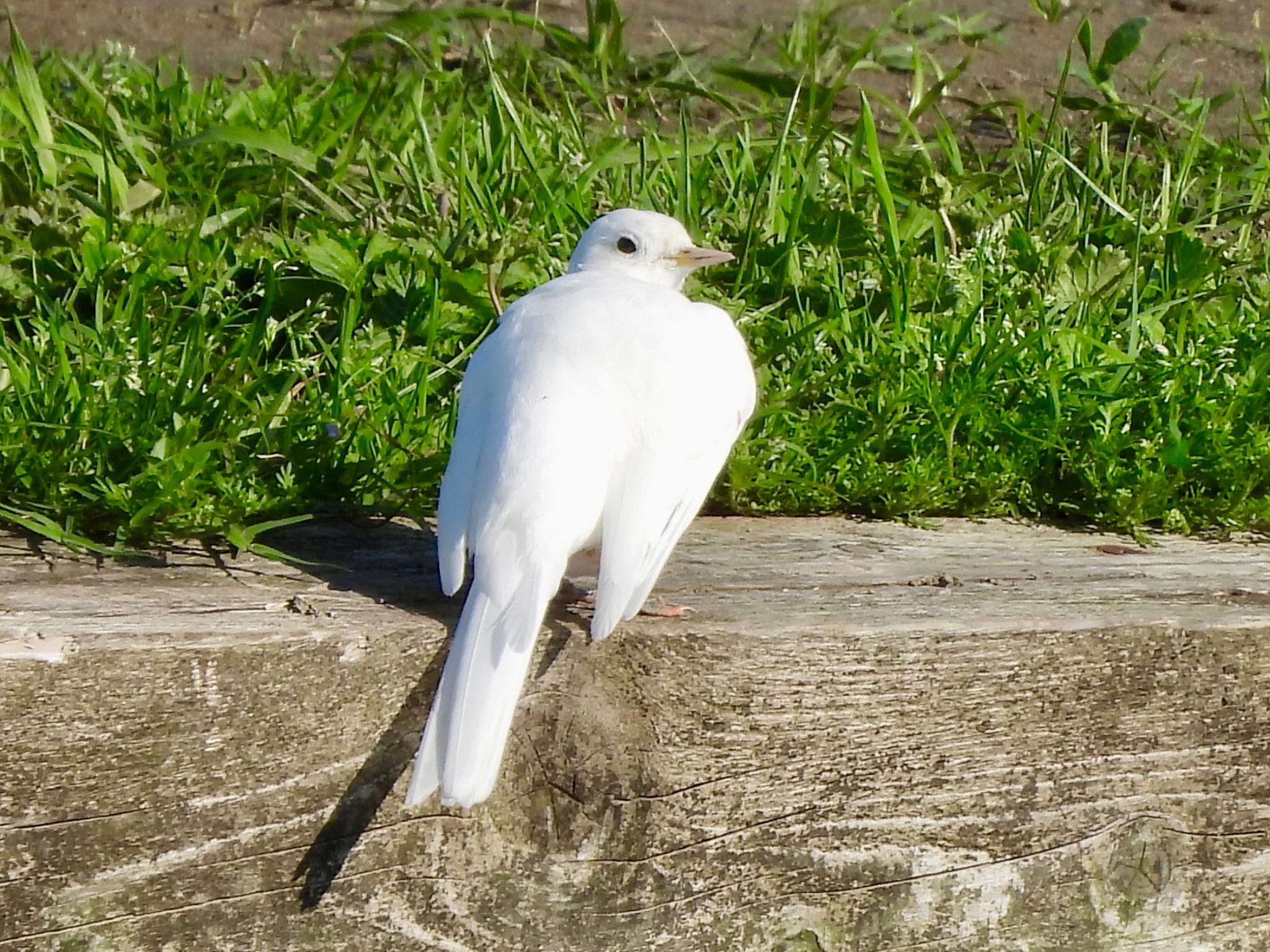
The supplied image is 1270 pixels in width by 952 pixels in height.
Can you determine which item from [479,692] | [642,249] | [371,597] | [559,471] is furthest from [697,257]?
[479,692]

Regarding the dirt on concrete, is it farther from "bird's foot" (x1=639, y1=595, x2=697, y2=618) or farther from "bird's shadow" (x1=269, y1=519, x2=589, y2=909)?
"bird's foot" (x1=639, y1=595, x2=697, y2=618)

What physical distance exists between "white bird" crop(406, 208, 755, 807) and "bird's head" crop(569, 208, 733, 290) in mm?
497

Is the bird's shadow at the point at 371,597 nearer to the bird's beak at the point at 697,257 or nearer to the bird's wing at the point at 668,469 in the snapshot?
the bird's wing at the point at 668,469

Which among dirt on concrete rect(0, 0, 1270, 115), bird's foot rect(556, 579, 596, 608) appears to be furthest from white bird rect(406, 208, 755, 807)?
dirt on concrete rect(0, 0, 1270, 115)

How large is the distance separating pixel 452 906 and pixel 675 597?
21.4 inches

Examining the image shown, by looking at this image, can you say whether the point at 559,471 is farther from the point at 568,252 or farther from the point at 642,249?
the point at 568,252

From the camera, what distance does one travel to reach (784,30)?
5453mm

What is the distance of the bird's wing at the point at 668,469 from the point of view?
2074mm

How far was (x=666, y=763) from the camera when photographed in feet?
6.95

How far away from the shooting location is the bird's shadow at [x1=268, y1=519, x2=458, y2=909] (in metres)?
2.02

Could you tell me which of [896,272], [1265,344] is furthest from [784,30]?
[1265,344]

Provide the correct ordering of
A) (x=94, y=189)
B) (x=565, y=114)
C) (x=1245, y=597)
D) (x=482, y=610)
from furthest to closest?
(x=565, y=114)
(x=94, y=189)
(x=1245, y=597)
(x=482, y=610)

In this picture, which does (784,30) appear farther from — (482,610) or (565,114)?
(482,610)

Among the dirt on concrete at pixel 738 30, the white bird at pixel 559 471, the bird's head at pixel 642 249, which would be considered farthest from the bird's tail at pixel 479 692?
the dirt on concrete at pixel 738 30
